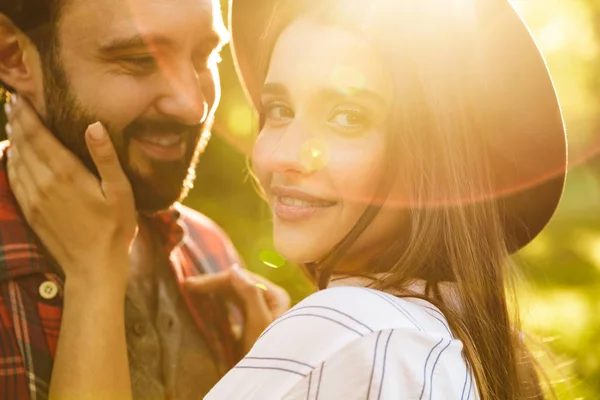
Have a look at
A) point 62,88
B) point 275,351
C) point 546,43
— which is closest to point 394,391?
point 275,351

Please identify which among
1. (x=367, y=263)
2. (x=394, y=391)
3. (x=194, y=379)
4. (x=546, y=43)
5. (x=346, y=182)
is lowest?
(x=194, y=379)

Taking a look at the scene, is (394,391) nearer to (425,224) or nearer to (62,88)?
(425,224)

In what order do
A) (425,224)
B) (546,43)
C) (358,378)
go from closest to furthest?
(358,378), (425,224), (546,43)

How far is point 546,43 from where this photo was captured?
3475 millimetres

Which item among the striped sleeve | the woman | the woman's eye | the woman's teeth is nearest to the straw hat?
the woman

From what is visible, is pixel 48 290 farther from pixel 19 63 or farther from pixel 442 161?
pixel 442 161

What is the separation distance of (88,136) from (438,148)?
25.8 inches

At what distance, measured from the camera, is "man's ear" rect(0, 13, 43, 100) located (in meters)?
1.70

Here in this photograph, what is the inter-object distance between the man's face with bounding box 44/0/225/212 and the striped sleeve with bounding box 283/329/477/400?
71cm

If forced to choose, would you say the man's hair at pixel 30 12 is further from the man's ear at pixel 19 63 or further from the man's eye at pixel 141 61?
the man's eye at pixel 141 61

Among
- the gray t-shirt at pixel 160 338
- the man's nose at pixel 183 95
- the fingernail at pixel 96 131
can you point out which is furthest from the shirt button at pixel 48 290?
the man's nose at pixel 183 95

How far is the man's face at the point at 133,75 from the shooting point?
1667 millimetres

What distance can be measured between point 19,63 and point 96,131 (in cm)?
20

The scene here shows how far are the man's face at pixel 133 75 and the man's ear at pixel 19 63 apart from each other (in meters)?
0.03
